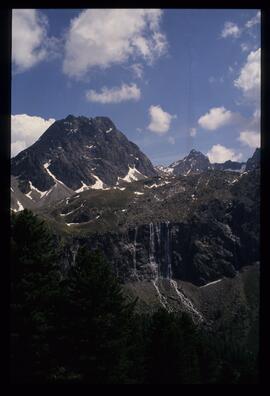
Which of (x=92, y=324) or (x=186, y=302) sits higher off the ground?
(x=92, y=324)

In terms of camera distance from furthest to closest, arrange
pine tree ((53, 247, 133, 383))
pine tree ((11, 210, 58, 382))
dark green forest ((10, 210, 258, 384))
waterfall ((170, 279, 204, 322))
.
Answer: waterfall ((170, 279, 204, 322)), pine tree ((53, 247, 133, 383)), dark green forest ((10, 210, 258, 384)), pine tree ((11, 210, 58, 382))

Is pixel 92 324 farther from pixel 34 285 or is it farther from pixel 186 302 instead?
pixel 186 302

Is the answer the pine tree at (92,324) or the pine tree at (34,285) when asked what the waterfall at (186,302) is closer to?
the pine tree at (92,324)

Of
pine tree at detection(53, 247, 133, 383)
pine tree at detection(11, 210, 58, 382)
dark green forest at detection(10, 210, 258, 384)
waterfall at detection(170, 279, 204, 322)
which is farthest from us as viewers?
waterfall at detection(170, 279, 204, 322)

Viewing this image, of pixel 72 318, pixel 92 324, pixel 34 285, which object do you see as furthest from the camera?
pixel 92 324

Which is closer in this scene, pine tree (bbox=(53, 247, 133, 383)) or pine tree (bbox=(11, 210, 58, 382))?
pine tree (bbox=(11, 210, 58, 382))

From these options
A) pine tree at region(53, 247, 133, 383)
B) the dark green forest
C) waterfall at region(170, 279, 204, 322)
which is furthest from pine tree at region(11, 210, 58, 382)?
waterfall at region(170, 279, 204, 322)

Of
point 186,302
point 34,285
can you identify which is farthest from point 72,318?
point 186,302

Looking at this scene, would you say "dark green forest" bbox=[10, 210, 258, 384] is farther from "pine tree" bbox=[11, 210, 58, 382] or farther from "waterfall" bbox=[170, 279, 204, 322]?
"waterfall" bbox=[170, 279, 204, 322]

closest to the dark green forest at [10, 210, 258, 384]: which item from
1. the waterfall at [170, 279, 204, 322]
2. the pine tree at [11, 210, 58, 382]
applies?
the pine tree at [11, 210, 58, 382]

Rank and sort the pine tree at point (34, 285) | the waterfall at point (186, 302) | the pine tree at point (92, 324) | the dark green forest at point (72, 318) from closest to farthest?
the pine tree at point (34, 285)
the dark green forest at point (72, 318)
the pine tree at point (92, 324)
the waterfall at point (186, 302)

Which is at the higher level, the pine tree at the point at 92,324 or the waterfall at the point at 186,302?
the pine tree at the point at 92,324

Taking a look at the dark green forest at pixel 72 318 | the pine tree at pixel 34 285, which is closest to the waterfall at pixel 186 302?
the dark green forest at pixel 72 318

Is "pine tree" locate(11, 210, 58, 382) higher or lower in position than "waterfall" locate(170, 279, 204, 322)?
higher
